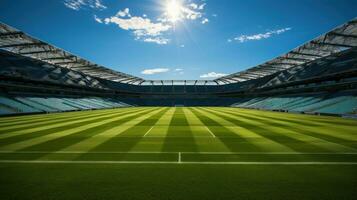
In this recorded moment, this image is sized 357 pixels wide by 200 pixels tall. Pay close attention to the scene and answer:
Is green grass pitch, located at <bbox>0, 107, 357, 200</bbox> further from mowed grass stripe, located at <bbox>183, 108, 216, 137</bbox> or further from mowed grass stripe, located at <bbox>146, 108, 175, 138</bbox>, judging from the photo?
mowed grass stripe, located at <bbox>183, 108, 216, 137</bbox>

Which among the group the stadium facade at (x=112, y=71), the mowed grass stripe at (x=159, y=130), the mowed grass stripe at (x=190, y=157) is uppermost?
the stadium facade at (x=112, y=71)

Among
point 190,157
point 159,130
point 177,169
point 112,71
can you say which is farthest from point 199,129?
point 112,71

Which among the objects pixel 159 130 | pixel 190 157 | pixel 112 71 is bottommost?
pixel 159 130

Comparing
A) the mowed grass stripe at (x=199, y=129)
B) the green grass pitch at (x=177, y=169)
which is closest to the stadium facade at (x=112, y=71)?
the mowed grass stripe at (x=199, y=129)

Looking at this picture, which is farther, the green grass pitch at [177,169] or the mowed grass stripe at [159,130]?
the mowed grass stripe at [159,130]

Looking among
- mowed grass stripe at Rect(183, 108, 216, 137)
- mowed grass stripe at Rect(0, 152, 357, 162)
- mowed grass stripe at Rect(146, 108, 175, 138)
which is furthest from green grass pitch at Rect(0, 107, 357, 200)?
mowed grass stripe at Rect(183, 108, 216, 137)

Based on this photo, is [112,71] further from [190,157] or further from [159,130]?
[190,157]

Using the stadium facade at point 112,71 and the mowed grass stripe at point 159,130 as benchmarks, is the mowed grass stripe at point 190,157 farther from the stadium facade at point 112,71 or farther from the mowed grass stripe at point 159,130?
the stadium facade at point 112,71

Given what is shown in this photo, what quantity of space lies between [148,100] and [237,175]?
306 ft

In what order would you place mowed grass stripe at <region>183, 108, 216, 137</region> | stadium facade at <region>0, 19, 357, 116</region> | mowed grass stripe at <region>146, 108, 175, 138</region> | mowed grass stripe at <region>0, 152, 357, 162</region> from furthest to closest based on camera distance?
stadium facade at <region>0, 19, 357, 116</region>, mowed grass stripe at <region>183, 108, 216, 137</region>, mowed grass stripe at <region>146, 108, 175, 138</region>, mowed grass stripe at <region>0, 152, 357, 162</region>

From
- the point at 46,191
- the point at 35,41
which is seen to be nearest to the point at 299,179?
the point at 46,191

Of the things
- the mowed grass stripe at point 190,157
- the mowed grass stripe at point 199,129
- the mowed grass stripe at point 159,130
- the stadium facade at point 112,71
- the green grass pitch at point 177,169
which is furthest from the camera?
the stadium facade at point 112,71

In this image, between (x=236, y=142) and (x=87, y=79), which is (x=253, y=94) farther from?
(x=236, y=142)

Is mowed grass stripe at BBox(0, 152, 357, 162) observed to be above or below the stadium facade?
below
